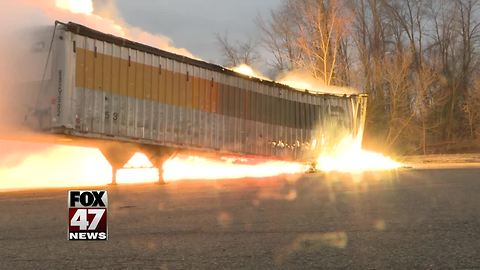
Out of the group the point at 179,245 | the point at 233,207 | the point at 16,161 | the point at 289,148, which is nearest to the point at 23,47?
the point at 16,161

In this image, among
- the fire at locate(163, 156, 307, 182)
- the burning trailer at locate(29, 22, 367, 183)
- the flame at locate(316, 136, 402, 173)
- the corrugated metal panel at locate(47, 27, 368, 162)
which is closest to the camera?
the burning trailer at locate(29, 22, 367, 183)

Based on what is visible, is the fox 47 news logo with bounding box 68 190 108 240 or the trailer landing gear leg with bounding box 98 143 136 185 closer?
the fox 47 news logo with bounding box 68 190 108 240

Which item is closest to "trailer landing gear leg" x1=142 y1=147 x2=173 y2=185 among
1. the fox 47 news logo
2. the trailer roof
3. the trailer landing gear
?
the trailer landing gear

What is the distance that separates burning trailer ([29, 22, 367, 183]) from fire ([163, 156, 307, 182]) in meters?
0.52

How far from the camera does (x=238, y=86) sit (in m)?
16.5

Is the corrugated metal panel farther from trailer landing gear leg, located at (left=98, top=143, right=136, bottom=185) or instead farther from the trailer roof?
trailer landing gear leg, located at (left=98, top=143, right=136, bottom=185)

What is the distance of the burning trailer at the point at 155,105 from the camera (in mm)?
11414

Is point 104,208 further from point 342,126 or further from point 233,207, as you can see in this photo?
point 342,126

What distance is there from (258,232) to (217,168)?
10879 mm

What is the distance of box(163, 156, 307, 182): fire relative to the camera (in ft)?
51.8

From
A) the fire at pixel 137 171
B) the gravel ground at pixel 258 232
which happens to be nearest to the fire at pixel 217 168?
the fire at pixel 137 171

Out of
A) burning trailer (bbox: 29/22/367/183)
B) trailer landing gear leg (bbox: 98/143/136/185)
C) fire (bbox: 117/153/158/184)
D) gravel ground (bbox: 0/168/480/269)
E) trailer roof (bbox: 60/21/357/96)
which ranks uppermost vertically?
trailer roof (bbox: 60/21/357/96)

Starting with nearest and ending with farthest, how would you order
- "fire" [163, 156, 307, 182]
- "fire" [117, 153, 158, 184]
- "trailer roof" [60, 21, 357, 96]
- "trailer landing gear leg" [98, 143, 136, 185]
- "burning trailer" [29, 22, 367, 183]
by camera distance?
"burning trailer" [29, 22, 367, 183]
"trailer roof" [60, 21, 357, 96]
"trailer landing gear leg" [98, 143, 136, 185]
"fire" [117, 153, 158, 184]
"fire" [163, 156, 307, 182]

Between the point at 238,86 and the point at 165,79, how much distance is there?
3.29 meters
